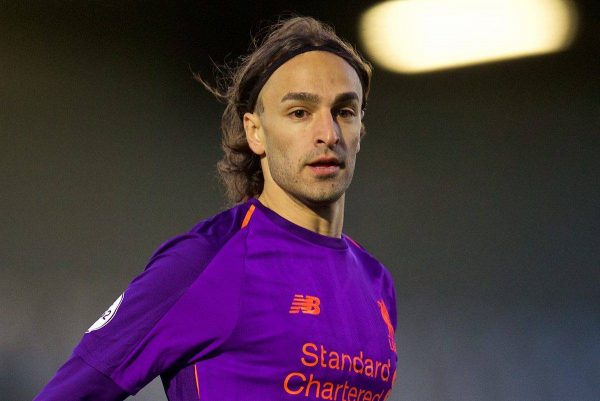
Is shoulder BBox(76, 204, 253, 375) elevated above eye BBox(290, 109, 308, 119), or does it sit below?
below


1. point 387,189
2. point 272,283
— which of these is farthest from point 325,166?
point 387,189

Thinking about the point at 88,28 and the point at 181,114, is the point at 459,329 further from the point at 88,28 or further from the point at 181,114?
the point at 88,28

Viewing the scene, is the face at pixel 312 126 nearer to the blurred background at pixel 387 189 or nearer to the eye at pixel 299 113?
the eye at pixel 299 113

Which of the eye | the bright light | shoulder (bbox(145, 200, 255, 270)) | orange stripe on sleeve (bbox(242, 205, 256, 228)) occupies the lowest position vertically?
shoulder (bbox(145, 200, 255, 270))

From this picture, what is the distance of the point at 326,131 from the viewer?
4.40 feet

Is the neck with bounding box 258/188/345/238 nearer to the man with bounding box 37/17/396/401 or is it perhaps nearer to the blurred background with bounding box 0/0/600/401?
the man with bounding box 37/17/396/401

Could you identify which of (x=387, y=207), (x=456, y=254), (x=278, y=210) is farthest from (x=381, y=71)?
(x=278, y=210)

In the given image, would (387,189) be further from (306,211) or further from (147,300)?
(147,300)

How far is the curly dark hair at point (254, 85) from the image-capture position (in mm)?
1460

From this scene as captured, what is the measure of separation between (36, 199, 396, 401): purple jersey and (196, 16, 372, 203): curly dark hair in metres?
0.20

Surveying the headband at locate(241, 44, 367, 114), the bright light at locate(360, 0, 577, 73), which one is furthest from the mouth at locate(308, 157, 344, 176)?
the bright light at locate(360, 0, 577, 73)

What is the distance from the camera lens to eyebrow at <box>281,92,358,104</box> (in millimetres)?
1364

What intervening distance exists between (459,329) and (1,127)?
Answer: 7.26 feet

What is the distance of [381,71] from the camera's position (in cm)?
391
